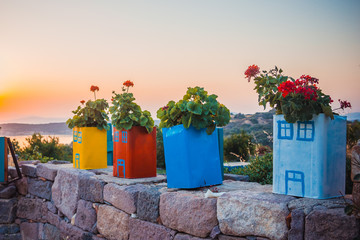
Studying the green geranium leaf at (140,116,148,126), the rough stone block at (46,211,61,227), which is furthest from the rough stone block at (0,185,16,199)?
the green geranium leaf at (140,116,148,126)

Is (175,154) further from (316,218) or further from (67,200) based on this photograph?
(67,200)

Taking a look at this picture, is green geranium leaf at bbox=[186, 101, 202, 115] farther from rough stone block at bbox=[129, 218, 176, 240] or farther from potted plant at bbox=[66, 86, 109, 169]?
potted plant at bbox=[66, 86, 109, 169]

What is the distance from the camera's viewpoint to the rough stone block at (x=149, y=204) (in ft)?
9.77

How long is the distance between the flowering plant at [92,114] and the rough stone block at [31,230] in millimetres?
1758

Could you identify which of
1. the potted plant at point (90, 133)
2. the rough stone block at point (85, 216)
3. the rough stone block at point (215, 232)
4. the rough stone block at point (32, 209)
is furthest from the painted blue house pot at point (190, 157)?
the rough stone block at point (32, 209)

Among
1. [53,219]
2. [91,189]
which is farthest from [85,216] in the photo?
[53,219]

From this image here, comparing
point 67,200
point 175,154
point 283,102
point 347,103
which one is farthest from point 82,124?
point 347,103

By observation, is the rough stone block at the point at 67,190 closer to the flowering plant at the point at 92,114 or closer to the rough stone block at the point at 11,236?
the flowering plant at the point at 92,114

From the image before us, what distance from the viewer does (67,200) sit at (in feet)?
14.2

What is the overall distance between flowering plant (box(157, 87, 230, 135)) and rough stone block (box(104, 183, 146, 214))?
2.19ft

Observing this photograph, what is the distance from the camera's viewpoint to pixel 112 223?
349 centimetres

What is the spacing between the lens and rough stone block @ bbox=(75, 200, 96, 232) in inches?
150

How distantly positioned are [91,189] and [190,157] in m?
1.46

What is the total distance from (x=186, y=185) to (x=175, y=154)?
0.89ft
